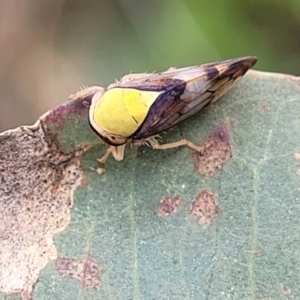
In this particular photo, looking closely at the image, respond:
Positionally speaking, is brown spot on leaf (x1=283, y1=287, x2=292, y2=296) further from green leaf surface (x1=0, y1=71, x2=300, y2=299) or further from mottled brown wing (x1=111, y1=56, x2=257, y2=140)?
mottled brown wing (x1=111, y1=56, x2=257, y2=140)

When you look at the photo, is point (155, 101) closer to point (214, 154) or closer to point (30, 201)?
point (214, 154)

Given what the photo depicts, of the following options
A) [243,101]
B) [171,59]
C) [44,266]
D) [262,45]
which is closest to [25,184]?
[44,266]

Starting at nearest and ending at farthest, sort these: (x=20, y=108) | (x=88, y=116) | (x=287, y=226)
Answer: (x=287, y=226)
(x=88, y=116)
(x=20, y=108)

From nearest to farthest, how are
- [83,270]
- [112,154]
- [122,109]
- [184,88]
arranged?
[83,270] < [112,154] < [122,109] < [184,88]

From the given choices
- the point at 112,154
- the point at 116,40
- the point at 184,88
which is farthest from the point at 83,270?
the point at 116,40

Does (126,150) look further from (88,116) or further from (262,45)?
(262,45)

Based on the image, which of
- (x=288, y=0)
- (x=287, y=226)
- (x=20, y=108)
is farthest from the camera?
(x=20, y=108)

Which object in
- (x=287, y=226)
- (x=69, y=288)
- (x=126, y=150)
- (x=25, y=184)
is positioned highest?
(x=25, y=184)

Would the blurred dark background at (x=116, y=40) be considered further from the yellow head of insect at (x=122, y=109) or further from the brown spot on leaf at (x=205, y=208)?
the brown spot on leaf at (x=205, y=208)
